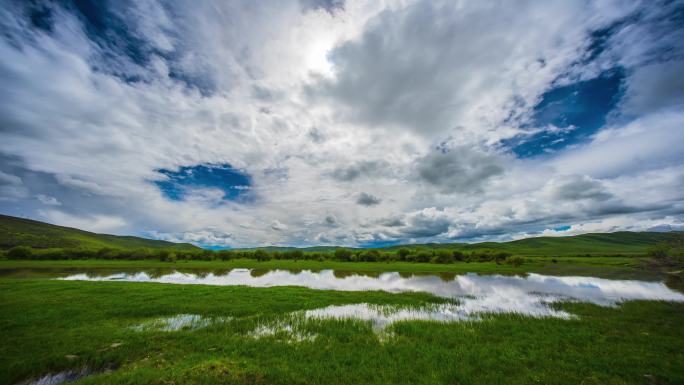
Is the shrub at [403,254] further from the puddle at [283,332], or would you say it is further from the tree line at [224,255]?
the puddle at [283,332]

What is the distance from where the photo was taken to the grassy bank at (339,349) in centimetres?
970

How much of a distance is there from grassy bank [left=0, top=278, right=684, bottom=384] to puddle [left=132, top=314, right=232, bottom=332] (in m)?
0.85

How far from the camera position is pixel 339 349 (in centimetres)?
1232

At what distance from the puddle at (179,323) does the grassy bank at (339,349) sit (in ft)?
2.78

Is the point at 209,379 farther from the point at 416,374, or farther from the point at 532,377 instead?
the point at 532,377

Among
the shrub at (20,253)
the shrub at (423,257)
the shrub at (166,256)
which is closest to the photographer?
the shrub at (20,253)

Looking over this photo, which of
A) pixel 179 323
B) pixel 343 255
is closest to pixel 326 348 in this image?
pixel 179 323

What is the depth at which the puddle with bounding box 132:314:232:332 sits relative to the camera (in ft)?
50.1

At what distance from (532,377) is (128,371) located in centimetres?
1592

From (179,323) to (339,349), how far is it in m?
11.6

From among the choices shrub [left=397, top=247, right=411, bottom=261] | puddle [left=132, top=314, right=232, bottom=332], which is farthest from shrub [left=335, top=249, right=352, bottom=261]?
puddle [left=132, top=314, right=232, bottom=332]

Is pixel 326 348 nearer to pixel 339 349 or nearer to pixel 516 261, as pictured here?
pixel 339 349

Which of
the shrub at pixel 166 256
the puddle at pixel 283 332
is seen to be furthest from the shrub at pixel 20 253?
the puddle at pixel 283 332

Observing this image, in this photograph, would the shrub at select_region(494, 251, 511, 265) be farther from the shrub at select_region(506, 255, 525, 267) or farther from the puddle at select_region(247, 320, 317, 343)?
the puddle at select_region(247, 320, 317, 343)
